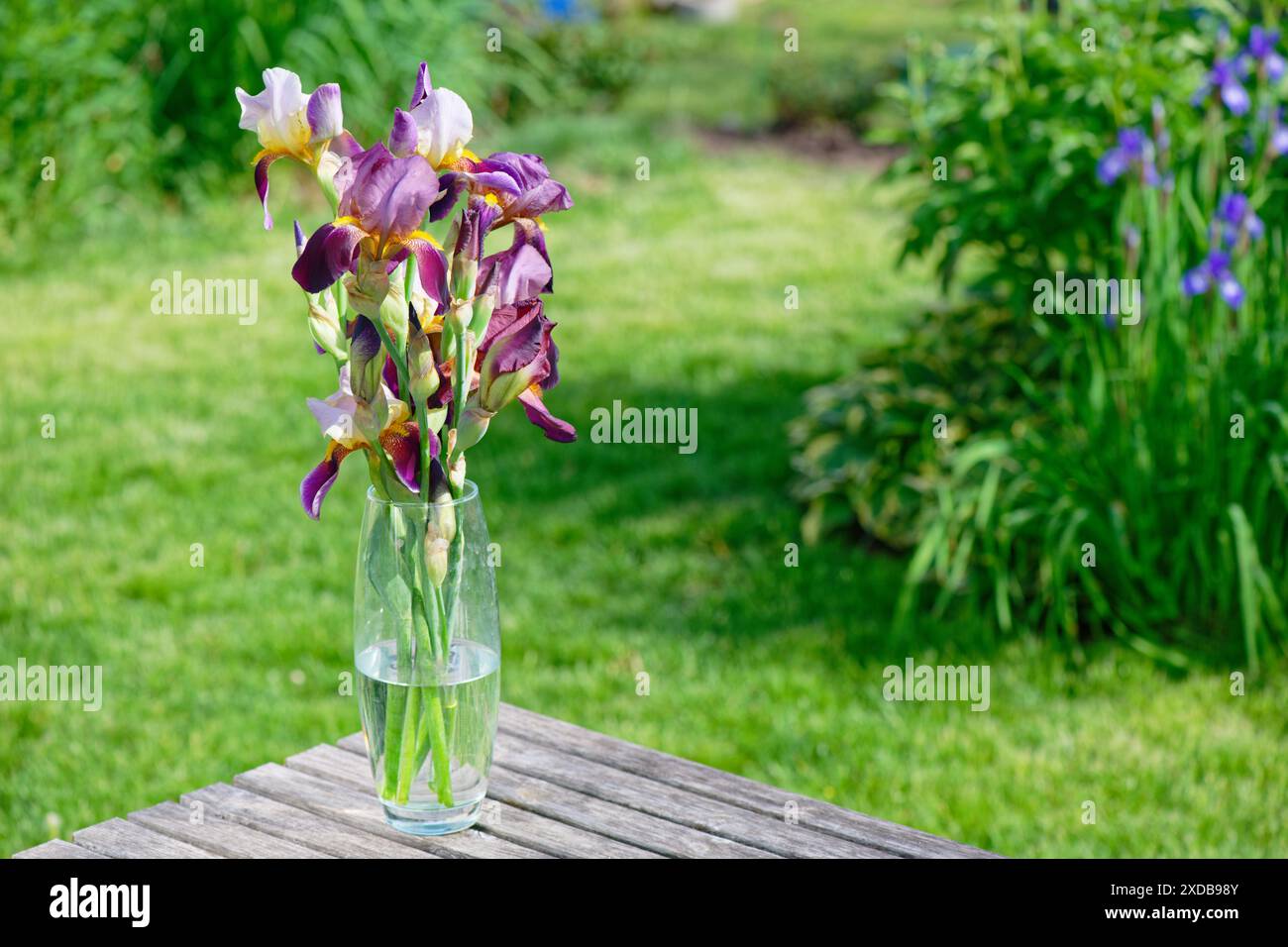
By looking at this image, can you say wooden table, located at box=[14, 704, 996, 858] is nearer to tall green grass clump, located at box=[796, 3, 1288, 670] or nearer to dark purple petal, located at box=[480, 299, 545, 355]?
dark purple petal, located at box=[480, 299, 545, 355]

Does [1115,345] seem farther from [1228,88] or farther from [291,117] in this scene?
[291,117]

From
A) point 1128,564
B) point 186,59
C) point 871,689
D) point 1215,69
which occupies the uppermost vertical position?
point 186,59

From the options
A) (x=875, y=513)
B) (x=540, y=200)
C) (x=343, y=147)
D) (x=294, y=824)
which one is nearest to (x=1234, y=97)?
(x=875, y=513)

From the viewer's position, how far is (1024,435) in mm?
4242

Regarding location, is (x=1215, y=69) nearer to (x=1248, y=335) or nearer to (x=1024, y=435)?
(x=1248, y=335)

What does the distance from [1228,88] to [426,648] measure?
2.97 m

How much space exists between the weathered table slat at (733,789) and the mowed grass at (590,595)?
53.1 inches

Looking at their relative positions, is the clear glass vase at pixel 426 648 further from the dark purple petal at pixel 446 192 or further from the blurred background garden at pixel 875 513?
the blurred background garden at pixel 875 513

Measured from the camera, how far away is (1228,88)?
3.91 meters

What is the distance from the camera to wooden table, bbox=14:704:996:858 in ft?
6.09

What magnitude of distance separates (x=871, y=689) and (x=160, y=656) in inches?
73.3
